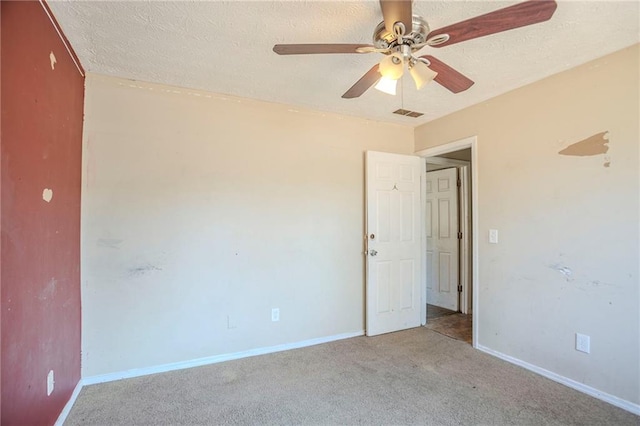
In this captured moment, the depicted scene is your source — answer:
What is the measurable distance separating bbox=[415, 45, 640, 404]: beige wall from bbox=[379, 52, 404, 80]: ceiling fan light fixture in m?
1.52

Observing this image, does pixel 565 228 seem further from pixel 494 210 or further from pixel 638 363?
pixel 638 363

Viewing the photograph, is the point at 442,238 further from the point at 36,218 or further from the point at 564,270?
the point at 36,218

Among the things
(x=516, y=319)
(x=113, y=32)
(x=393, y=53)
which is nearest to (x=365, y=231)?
(x=516, y=319)

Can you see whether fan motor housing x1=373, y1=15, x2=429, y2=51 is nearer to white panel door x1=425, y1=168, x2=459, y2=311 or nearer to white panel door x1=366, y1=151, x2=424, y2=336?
white panel door x1=366, y1=151, x2=424, y2=336

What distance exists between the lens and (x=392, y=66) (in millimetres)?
1783

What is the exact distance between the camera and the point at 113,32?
1929 millimetres

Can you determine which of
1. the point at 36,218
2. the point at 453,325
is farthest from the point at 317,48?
the point at 453,325

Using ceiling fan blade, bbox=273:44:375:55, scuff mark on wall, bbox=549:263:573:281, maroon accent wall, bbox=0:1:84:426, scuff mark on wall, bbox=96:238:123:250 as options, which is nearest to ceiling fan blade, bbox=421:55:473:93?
ceiling fan blade, bbox=273:44:375:55

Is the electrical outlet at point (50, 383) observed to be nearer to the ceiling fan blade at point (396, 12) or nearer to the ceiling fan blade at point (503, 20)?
the ceiling fan blade at point (396, 12)

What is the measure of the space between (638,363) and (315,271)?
2.40 metres

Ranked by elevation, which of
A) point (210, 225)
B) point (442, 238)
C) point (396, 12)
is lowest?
point (442, 238)

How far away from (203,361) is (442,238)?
3360 millimetres

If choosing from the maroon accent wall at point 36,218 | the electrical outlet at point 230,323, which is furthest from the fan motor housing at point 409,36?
the electrical outlet at point 230,323

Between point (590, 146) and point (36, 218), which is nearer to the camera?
point (36, 218)
